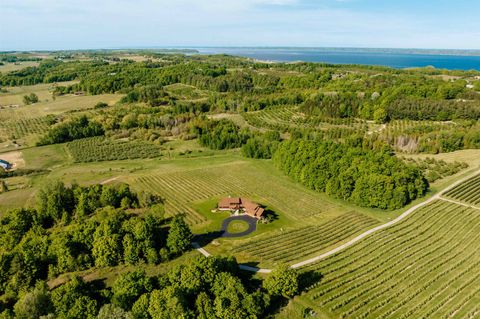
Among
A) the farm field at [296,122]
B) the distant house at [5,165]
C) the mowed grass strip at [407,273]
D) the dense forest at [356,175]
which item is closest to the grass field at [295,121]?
the farm field at [296,122]

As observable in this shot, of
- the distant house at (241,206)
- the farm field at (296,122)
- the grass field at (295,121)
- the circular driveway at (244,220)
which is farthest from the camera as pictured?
the grass field at (295,121)

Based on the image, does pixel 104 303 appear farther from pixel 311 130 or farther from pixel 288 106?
pixel 288 106

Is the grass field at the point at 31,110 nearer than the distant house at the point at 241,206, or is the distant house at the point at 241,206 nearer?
the distant house at the point at 241,206

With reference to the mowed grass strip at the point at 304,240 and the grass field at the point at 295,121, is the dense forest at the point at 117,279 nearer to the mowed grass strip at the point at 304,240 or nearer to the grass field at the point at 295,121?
the mowed grass strip at the point at 304,240

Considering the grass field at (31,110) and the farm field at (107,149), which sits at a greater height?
the grass field at (31,110)

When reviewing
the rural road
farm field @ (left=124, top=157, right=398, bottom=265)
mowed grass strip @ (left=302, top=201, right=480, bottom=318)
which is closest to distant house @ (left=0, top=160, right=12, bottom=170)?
farm field @ (left=124, top=157, right=398, bottom=265)

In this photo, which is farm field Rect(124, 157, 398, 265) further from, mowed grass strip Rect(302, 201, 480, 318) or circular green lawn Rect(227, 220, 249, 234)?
mowed grass strip Rect(302, 201, 480, 318)
